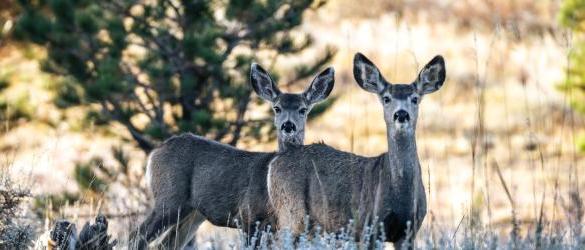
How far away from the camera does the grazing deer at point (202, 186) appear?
27.5ft

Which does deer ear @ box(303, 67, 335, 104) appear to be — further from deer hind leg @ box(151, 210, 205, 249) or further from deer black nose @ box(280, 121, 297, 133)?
deer hind leg @ box(151, 210, 205, 249)

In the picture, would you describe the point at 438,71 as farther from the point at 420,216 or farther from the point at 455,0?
the point at 455,0

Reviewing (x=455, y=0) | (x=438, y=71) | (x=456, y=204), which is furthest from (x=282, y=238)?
(x=455, y=0)

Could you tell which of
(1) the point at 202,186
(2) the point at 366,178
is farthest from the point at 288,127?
(2) the point at 366,178

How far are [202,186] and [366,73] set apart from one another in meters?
1.65

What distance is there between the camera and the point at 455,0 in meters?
35.8

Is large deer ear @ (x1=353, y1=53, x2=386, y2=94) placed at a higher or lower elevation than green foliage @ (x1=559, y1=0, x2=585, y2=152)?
lower

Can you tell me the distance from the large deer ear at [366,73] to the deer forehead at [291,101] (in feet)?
6.72

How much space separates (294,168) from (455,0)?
93.9 feet

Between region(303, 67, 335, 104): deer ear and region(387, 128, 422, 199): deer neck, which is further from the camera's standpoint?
region(303, 67, 335, 104): deer ear

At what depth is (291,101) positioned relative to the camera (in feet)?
32.7

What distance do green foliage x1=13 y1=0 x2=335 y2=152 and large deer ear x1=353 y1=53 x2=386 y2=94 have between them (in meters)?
5.64

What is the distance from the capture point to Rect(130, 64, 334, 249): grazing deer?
8.37 meters

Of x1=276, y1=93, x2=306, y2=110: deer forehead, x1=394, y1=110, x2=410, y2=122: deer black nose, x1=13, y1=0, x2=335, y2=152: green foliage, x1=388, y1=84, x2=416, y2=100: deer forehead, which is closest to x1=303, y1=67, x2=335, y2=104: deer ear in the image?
x1=276, y1=93, x2=306, y2=110: deer forehead
